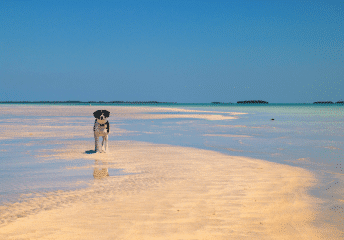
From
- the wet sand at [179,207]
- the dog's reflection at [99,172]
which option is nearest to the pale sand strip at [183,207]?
the wet sand at [179,207]

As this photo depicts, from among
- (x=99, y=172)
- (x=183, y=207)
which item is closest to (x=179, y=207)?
(x=183, y=207)

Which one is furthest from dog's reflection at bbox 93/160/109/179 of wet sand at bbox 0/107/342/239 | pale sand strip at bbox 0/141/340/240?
pale sand strip at bbox 0/141/340/240

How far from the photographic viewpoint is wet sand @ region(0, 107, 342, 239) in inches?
173

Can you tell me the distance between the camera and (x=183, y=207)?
213 inches

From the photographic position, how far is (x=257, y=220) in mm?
4871

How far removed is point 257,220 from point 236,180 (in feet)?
8.42

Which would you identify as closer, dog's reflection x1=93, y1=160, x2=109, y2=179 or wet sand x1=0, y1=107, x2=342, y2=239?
wet sand x1=0, y1=107, x2=342, y2=239

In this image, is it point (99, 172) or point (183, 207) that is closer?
point (183, 207)

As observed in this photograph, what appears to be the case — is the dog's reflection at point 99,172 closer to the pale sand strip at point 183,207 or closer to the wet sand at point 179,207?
the wet sand at point 179,207

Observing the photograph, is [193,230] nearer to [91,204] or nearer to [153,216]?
[153,216]

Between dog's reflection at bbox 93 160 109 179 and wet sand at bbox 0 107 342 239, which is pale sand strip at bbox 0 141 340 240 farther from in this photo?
dog's reflection at bbox 93 160 109 179

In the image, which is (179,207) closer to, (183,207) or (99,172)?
(183,207)

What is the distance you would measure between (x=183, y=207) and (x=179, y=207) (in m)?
0.07

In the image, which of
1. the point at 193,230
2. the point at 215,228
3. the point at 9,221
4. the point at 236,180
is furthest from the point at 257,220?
the point at 9,221
